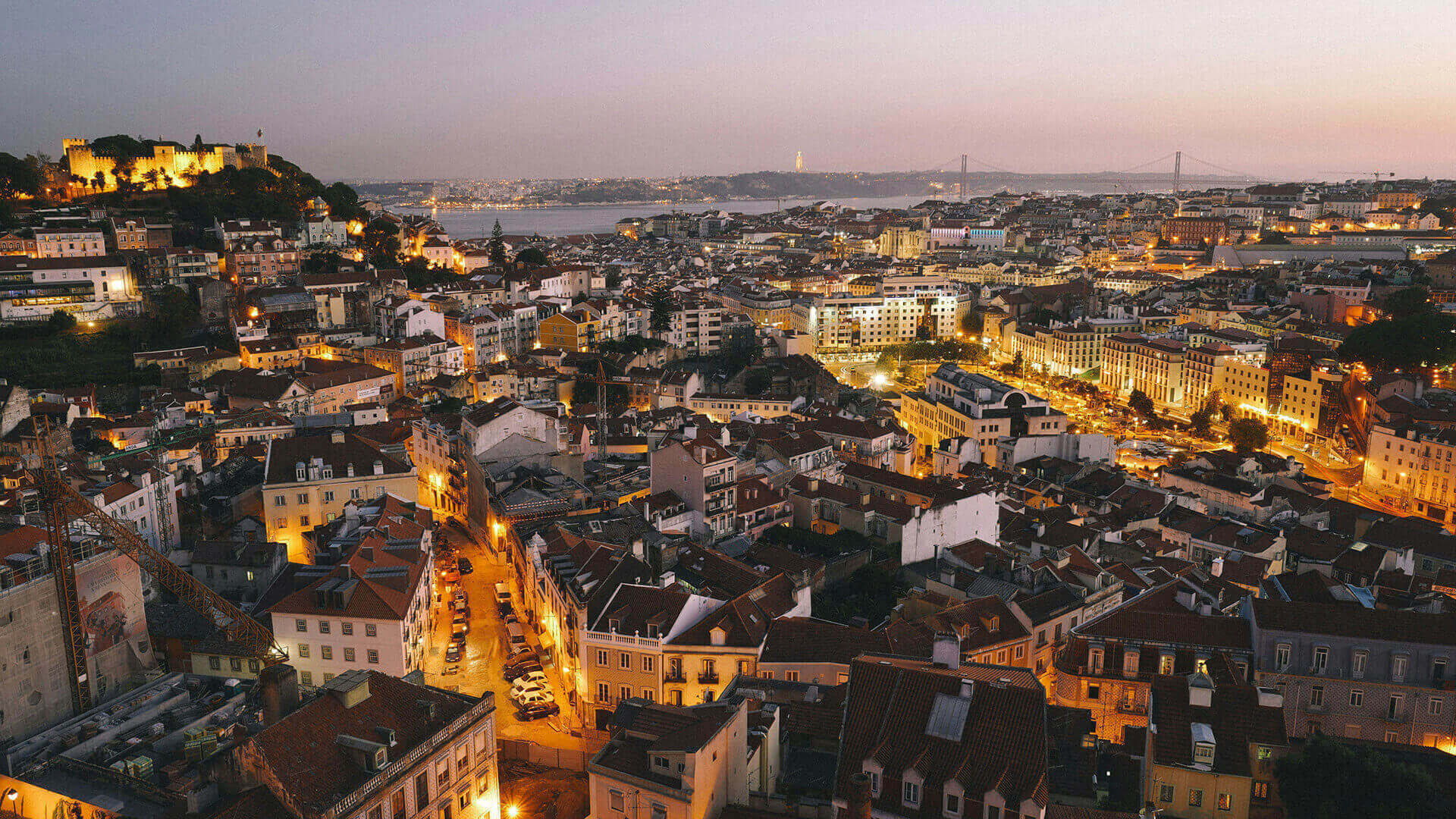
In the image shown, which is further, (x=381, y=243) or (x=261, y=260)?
(x=381, y=243)

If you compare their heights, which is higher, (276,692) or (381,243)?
(381,243)

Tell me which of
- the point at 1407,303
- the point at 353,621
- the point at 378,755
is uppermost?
the point at 1407,303

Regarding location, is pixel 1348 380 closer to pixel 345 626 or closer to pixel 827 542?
pixel 827 542

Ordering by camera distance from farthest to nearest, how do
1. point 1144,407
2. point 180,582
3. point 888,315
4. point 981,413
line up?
point 888,315 < point 1144,407 < point 981,413 < point 180,582

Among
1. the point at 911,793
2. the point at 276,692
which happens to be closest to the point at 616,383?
the point at 276,692

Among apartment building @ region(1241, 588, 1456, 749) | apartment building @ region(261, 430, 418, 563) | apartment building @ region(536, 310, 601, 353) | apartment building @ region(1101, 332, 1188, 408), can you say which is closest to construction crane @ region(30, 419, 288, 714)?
apartment building @ region(261, 430, 418, 563)

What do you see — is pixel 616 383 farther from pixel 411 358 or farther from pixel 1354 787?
pixel 1354 787

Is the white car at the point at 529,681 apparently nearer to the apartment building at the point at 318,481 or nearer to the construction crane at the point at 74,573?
the construction crane at the point at 74,573

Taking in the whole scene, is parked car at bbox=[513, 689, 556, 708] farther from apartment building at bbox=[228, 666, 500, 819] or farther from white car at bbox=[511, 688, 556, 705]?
apartment building at bbox=[228, 666, 500, 819]

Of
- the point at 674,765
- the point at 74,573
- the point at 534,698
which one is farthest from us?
the point at 534,698
